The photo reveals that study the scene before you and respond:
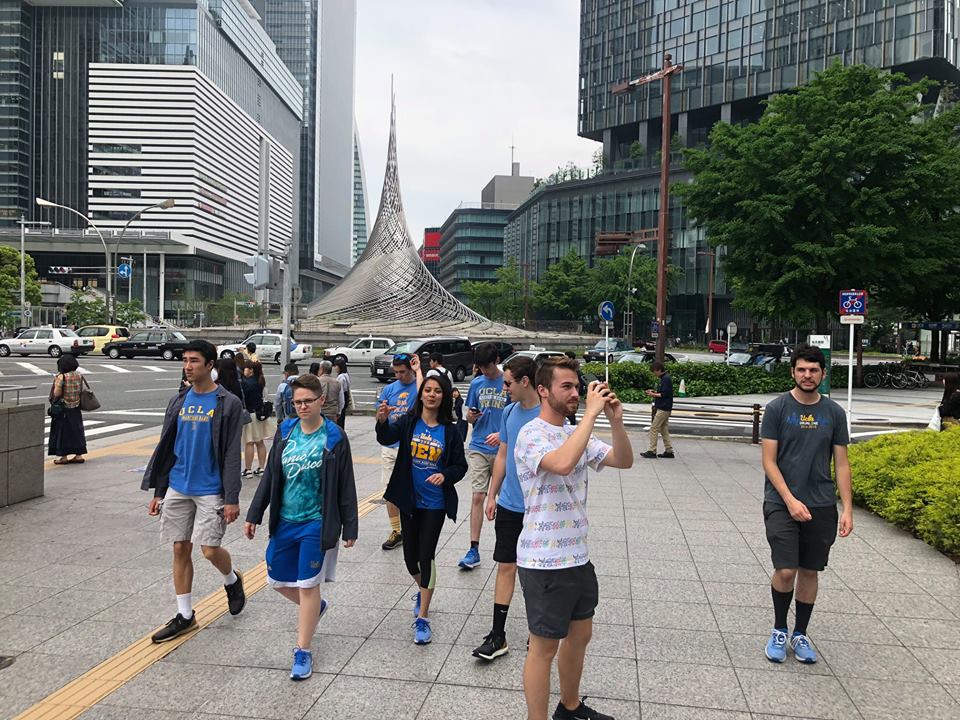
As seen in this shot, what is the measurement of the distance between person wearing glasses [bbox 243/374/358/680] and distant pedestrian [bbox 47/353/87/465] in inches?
289

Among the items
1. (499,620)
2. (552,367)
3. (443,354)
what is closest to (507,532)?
(499,620)

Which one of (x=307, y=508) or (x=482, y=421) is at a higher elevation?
(x=482, y=421)

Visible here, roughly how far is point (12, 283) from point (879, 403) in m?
54.8

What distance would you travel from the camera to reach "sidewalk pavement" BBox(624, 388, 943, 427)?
19.4 m

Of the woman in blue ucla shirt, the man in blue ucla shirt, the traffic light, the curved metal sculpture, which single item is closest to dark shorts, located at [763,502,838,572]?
the woman in blue ucla shirt

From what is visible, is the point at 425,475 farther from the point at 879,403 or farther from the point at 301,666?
the point at 879,403

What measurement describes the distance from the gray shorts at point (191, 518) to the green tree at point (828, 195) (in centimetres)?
2315

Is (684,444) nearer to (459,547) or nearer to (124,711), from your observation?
(459,547)

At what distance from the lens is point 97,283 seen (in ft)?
301

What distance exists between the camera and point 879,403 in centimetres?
2394

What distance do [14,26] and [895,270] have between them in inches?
4242


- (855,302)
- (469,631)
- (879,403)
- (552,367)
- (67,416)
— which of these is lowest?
(879,403)

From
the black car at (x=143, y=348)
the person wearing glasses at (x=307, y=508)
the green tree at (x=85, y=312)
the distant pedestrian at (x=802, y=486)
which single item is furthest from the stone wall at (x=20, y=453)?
the green tree at (x=85, y=312)

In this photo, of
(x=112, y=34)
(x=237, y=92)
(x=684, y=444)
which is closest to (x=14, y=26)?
(x=112, y=34)
